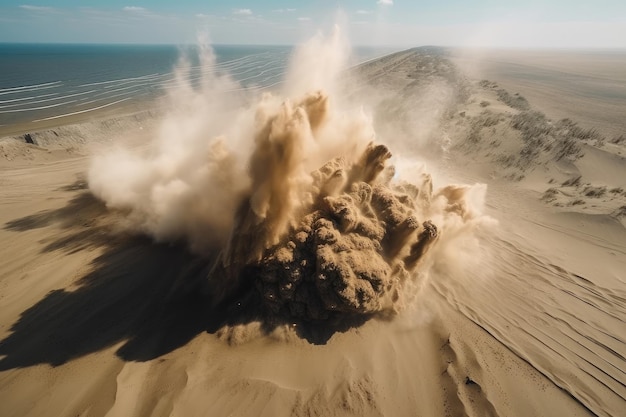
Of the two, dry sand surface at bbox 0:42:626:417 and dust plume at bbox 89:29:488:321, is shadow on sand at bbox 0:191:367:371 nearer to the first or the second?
dry sand surface at bbox 0:42:626:417

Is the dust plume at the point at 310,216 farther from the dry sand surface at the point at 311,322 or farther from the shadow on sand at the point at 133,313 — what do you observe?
the shadow on sand at the point at 133,313

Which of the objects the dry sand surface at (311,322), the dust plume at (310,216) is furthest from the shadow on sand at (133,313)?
the dust plume at (310,216)

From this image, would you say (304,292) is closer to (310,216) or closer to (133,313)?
(310,216)

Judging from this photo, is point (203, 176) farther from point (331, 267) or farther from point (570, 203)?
point (570, 203)

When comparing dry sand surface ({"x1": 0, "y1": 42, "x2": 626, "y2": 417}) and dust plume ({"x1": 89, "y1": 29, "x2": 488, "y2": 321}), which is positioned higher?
dust plume ({"x1": 89, "y1": 29, "x2": 488, "y2": 321})

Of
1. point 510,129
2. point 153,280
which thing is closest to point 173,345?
point 153,280

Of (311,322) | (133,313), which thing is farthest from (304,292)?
(133,313)

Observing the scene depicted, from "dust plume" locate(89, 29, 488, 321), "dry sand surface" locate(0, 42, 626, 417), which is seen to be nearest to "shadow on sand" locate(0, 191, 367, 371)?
"dry sand surface" locate(0, 42, 626, 417)

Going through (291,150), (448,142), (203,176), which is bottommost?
(448,142)
